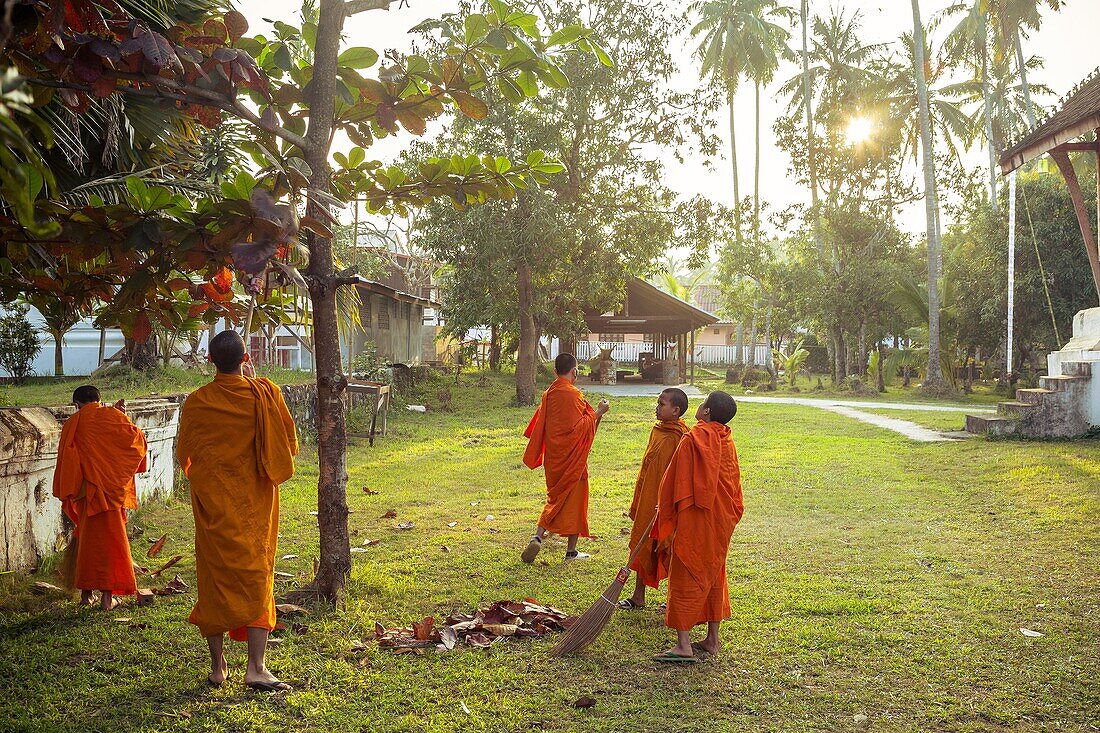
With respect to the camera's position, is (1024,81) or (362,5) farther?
(1024,81)

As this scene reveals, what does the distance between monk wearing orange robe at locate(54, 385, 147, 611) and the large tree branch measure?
3.35 meters

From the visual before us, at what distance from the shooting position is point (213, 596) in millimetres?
4355

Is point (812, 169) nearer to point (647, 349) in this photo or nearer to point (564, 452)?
point (647, 349)

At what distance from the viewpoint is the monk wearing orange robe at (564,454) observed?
7309 millimetres

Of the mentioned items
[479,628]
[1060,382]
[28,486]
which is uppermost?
[1060,382]

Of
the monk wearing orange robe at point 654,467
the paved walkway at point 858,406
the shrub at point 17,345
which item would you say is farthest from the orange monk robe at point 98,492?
the paved walkway at point 858,406

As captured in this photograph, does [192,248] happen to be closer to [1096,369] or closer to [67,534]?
[67,534]

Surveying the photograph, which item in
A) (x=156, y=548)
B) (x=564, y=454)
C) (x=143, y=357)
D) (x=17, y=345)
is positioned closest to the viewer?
(x=156, y=548)

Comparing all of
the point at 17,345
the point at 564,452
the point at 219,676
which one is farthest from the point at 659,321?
the point at 219,676

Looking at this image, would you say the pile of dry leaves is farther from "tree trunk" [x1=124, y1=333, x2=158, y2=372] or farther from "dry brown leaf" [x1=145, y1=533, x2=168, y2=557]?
"tree trunk" [x1=124, y1=333, x2=158, y2=372]

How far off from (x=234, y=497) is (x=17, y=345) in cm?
1371

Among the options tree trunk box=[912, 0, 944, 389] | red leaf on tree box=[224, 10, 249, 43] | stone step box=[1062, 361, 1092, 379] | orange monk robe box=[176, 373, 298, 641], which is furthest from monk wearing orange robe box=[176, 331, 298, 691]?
tree trunk box=[912, 0, 944, 389]

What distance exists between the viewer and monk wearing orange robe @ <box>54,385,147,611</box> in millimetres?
5707

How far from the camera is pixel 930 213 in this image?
1064 inches
